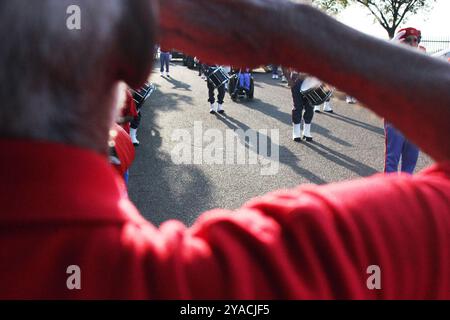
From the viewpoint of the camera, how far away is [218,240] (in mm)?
570

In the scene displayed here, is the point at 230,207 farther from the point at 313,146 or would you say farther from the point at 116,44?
the point at 116,44

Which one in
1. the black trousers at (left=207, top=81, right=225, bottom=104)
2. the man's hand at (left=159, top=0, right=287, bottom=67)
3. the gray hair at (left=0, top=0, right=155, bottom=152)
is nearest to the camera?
the gray hair at (left=0, top=0, right=155, bottom=152)

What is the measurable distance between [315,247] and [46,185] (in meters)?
0.32

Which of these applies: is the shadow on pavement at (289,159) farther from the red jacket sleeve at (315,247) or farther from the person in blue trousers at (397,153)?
the red jacket sleeve at (315,247)

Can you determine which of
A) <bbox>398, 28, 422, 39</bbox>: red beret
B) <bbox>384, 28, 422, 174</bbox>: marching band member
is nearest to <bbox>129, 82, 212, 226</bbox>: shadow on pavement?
<bbox>384, 28, 422, 174</bbox>: marching band member

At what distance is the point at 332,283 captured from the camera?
0.58 m

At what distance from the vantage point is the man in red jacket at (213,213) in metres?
0.49

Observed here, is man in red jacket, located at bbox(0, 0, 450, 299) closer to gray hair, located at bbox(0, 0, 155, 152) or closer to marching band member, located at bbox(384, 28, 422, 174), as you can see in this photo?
gray hair, located at bbox(0, 0, 155, 152)

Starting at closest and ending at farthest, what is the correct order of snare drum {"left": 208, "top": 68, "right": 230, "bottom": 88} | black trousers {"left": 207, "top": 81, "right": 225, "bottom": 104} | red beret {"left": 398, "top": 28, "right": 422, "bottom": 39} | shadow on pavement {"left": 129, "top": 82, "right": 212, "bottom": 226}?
shadow on pavement {"left": 129, "top": 82, "right": 212, "bottom": 226} < red beret {"left": 398, "top": 28, "right": 422, "bottom": 39} < snare drum {"left": 208, "top": 68, "right": 230, "bottom": 88} < black trousers {"left": 207, "top": 81, "right": 225, "bottom": 104}

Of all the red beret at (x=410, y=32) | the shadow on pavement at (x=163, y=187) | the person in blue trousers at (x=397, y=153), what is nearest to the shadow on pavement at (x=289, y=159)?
the person in blue trousers at (x=397, y=153)

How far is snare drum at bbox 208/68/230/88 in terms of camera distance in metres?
10.7

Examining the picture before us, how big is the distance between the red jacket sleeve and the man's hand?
0.22 meters

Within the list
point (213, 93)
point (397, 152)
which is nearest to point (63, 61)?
point (397, 152)

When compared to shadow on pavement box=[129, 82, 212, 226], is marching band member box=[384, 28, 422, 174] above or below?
above
